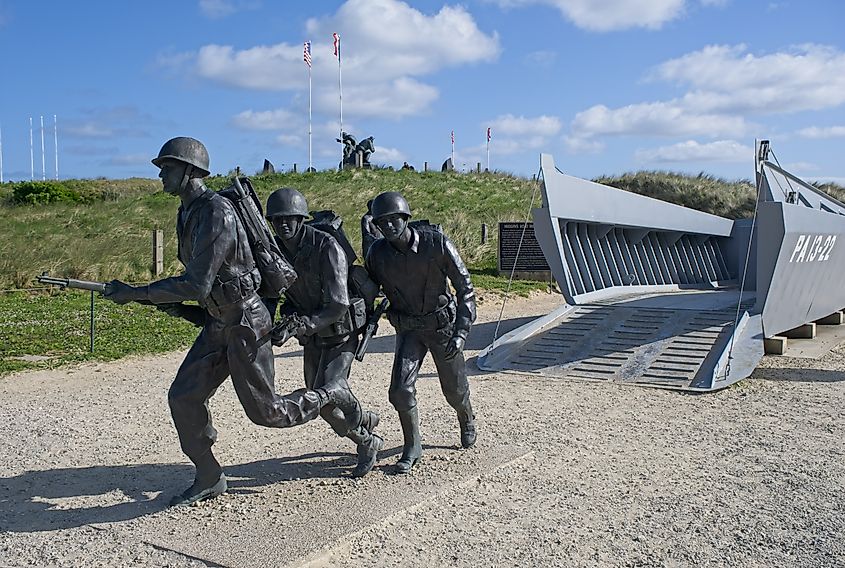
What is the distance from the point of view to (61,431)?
7.17 m

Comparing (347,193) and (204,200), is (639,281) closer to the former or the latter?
(204,200)

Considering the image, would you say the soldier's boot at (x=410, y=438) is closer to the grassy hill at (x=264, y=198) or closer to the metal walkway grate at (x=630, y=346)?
the metal walkway grate at (x=630, y=346)

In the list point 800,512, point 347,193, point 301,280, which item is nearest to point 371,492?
point 301,280

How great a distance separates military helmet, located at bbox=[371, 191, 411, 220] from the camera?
5469 mm

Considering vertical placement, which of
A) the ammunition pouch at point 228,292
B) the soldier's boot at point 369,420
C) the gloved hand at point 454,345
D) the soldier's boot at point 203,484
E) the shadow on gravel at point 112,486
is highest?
the ammunition pouch at point 228,292

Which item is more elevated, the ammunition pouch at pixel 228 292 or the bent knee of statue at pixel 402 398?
the ammunition pouch at pixel 228 292

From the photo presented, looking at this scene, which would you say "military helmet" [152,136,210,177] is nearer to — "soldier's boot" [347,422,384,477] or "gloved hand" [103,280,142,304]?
"gloved hand" [103,280,142,304]

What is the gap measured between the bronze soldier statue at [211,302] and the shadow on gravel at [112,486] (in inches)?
23.3

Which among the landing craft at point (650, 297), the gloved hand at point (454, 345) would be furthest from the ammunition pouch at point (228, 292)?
the landing craft at point (650, 297)

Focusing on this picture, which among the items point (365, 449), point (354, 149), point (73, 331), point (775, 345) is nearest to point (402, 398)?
point (365, 449)

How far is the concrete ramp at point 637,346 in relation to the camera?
31.4 ft

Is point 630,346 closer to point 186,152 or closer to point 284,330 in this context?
point 284,330

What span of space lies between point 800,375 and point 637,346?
6.22 feet

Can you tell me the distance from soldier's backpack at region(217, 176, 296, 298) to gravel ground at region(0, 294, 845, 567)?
51.3 inches
